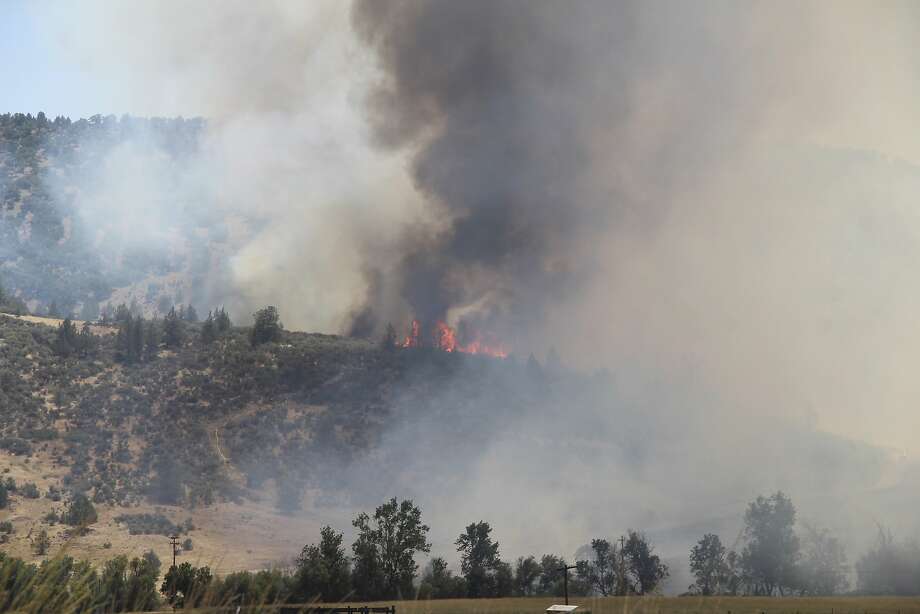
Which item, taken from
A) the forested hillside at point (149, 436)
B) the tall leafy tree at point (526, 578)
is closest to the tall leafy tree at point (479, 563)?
the tall leafy tree at point (526, 578)

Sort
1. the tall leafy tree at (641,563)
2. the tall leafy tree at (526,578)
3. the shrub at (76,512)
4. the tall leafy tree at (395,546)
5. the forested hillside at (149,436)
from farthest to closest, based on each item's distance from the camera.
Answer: the forested hillside at (149,436)
the tall leafy tree at (641,563)
the shrub at (76,512)
the tall leafy tree at (526,578)
the tall leafy tree at (395,546)

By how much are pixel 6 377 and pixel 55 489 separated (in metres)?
47.0

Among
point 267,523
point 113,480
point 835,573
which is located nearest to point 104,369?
point 113,480

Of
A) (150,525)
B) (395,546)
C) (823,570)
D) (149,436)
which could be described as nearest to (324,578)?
(395,546)

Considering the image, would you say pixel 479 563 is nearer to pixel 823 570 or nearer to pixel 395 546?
pixel 395 546

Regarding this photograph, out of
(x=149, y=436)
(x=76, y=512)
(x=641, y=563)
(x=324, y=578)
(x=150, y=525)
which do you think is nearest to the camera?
(x=324, y=578)

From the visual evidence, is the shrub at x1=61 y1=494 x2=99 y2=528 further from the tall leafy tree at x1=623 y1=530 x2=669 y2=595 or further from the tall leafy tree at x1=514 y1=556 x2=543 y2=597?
the tall leafy tree at x1=623 y1=530 x2=669 y2=595

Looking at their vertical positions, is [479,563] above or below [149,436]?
below

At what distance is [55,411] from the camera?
573 feet

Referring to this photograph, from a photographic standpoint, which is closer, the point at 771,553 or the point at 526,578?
the point at 526,578

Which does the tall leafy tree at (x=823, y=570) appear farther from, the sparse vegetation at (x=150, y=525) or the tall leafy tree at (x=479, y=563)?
the sparse vegetation at (x=150, y=525)

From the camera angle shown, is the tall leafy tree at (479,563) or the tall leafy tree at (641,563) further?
the tall leafy tree at (641,563)

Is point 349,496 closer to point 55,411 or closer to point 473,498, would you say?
point 473,498

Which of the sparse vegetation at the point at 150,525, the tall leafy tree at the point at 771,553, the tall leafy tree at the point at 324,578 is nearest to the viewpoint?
the tall leafy tree at the point at 324,578
